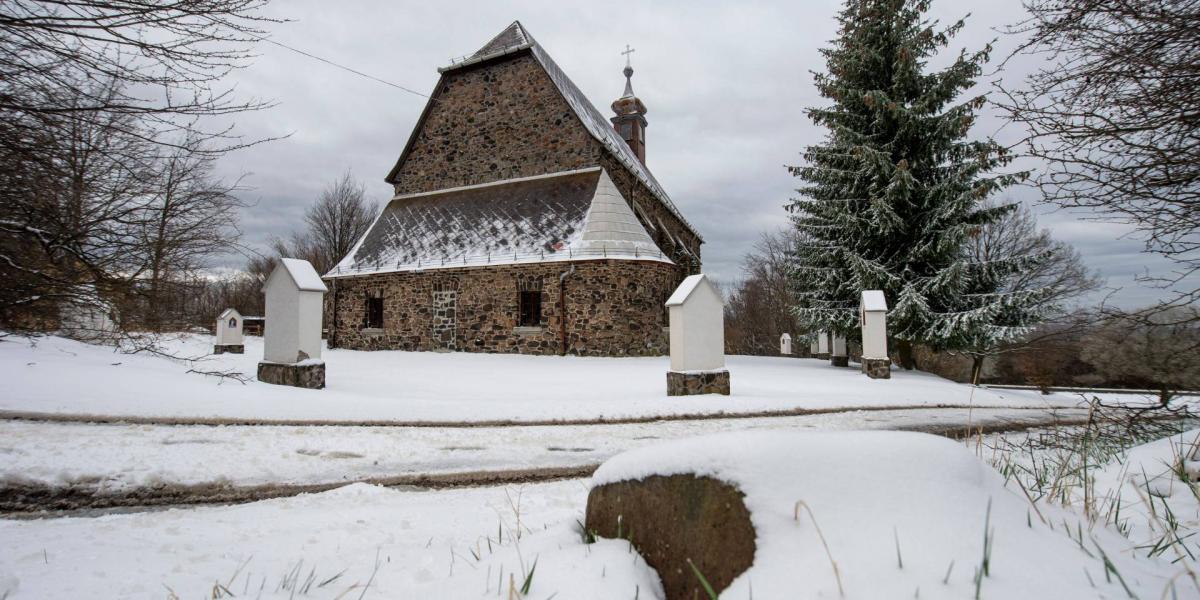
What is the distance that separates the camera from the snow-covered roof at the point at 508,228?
15281 millimetres

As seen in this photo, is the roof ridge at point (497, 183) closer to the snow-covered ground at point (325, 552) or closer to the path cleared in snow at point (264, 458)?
the path cleared in snow at point (264, 458)

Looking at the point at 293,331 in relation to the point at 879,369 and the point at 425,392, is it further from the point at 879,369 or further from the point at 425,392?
the point at 879,369

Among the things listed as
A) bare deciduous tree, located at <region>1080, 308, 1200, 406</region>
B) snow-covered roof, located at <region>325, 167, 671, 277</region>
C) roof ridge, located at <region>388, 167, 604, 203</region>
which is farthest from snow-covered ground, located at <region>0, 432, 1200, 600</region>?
roof ridge, located at <region>388, 167, 604, 203</region>

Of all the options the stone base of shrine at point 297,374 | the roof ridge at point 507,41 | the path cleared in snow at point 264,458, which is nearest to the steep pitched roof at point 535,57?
the roof ridge at point 507,41

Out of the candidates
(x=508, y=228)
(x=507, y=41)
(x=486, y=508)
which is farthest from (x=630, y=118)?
(x=486, y=508)

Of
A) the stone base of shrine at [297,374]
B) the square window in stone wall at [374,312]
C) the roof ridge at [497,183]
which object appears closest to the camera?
the stone base of shrine at [297,374]

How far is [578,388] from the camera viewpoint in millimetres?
9453

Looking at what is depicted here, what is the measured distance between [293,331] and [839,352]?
14.1 metres

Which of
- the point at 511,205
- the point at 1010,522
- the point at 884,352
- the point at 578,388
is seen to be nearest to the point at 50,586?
the point at 1010,522

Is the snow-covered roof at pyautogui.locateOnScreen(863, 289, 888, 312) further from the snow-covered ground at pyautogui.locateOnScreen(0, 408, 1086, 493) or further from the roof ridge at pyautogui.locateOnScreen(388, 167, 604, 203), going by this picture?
the roof ridge at pyautogui.locateOnScreen(388, 167, 604, 203)

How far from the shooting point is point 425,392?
8.84m

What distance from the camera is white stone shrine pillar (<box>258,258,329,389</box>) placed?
8594 mm

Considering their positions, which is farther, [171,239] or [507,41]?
[507,41]

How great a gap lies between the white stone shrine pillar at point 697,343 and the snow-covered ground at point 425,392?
395 mm
